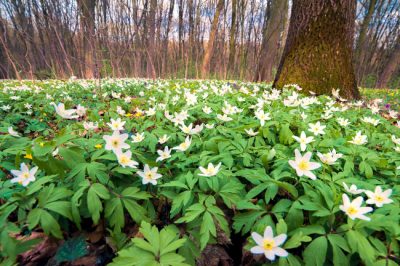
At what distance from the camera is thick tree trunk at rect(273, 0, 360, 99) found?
445 cm

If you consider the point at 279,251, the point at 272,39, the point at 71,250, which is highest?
the point at 272,39

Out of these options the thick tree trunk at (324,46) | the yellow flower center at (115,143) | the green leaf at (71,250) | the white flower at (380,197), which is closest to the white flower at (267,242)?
the white flower at (380,197)

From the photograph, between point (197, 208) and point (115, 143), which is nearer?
point (197, 208)

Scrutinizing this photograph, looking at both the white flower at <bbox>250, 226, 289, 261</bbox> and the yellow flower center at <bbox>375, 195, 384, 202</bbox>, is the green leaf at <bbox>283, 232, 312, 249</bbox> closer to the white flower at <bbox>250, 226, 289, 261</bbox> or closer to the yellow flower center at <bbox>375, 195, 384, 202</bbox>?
the white flower at <bbox>250, 226, 289, 261</bbox>

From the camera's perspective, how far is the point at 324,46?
4.52 metres

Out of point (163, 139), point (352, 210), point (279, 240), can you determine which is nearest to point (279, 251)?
point (279, 240)

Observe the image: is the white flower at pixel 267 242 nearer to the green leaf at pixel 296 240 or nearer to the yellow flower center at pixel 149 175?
the green leaf at pixel 296 240

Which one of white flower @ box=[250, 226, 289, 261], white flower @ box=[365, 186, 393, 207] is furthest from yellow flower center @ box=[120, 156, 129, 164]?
white flower @ box=[365, 186, 393, 207]

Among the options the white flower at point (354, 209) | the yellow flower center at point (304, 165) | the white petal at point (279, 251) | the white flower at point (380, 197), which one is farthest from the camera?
the yellow flower center at point (304, 165)

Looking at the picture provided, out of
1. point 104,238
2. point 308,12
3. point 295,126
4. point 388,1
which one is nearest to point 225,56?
point 388,1

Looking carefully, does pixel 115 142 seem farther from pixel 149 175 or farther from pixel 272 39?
pixel 272 39

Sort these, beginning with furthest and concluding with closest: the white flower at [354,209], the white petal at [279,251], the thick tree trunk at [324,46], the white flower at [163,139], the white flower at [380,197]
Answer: the thick tree trunk at [324,46] < the white flower at [163,139] < the white flower at [380,197] < the white flower at [354,209] < the white petal at [279,251]

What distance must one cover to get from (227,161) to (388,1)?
25.2m

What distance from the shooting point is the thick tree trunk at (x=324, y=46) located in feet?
14.6
